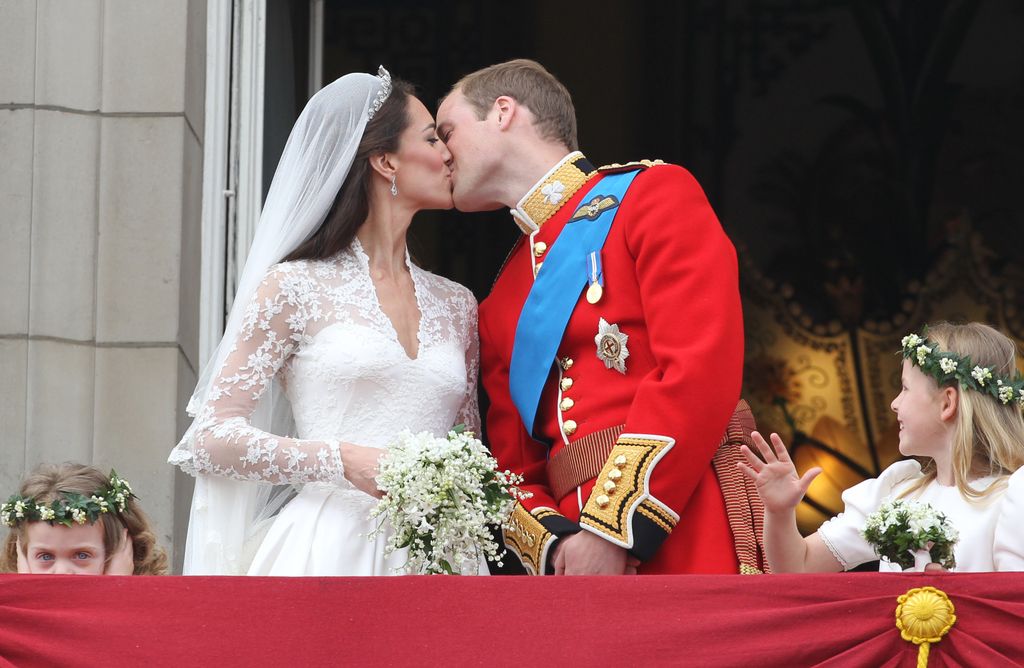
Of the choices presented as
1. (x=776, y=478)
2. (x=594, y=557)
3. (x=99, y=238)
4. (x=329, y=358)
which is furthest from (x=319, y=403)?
(x=99, y=238)

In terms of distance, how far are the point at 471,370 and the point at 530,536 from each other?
0.60m

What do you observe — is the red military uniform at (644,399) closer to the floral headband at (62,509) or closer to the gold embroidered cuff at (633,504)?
the gold embroidered cuff at (633,504)

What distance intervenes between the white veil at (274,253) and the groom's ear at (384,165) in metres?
0.07

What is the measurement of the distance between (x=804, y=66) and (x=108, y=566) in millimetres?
4658

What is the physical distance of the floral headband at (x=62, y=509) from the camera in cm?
403

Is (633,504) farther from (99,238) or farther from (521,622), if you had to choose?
(99,238)

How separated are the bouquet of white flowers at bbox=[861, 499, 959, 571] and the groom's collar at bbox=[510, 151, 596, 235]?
123 cm

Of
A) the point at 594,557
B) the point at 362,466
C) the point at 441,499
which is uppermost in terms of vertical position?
the point at 441,499

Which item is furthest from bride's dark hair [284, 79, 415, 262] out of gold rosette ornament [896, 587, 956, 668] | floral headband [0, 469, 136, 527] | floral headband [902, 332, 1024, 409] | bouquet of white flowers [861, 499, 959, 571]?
gold rosette ornament [896, 587, 956, 668]

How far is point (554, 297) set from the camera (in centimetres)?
423

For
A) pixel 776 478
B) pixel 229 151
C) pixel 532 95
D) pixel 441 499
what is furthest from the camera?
pixel 229 151

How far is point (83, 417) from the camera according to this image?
202 inches

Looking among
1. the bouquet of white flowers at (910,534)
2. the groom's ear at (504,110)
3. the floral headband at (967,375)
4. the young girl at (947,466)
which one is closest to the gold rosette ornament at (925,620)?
the bouquet of white flowers at (910,534)

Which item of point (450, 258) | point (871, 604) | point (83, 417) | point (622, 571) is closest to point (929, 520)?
point (871, 604)
